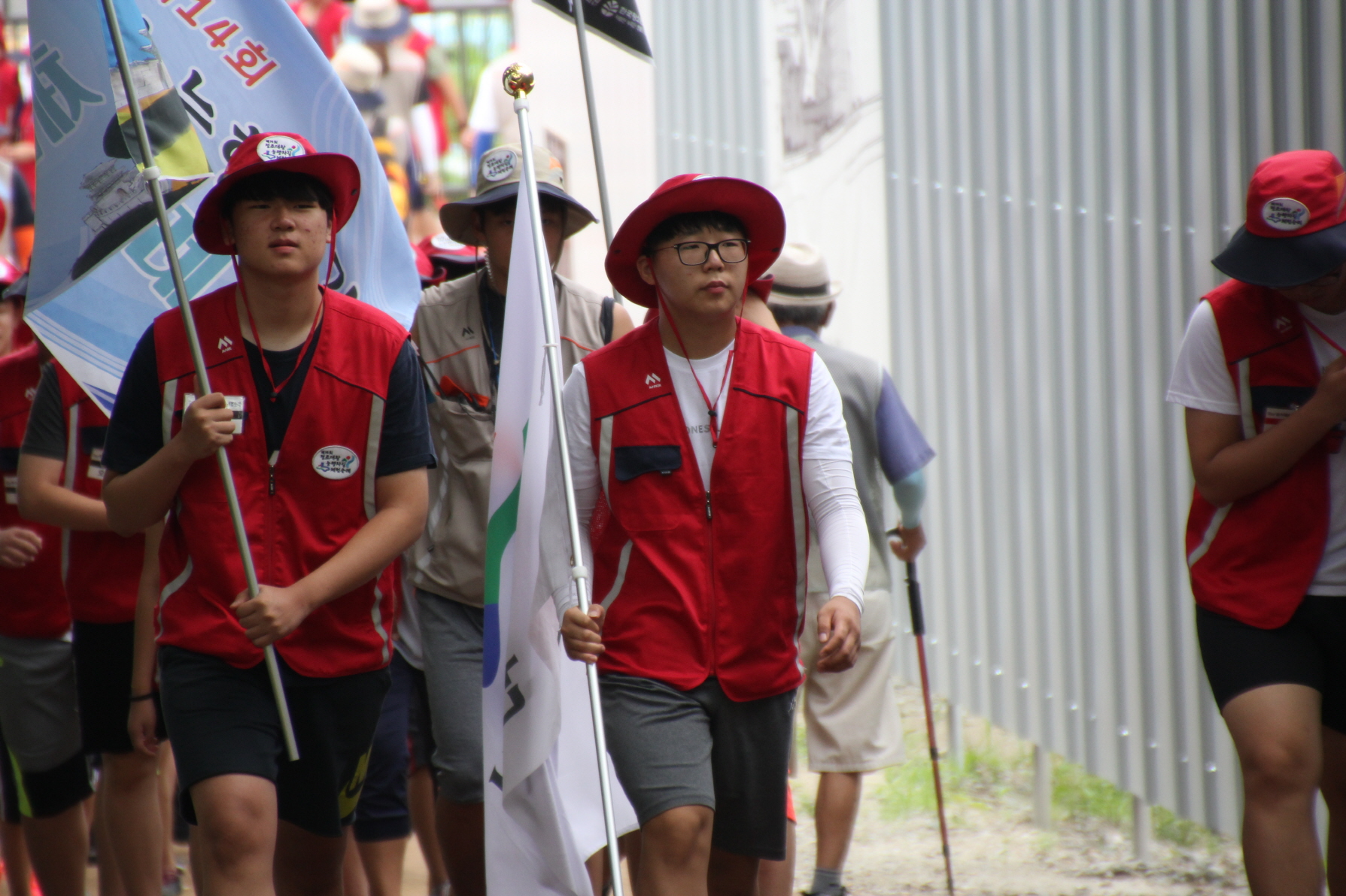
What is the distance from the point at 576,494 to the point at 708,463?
0.38 meters

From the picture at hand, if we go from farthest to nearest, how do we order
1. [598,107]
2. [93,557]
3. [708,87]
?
[598,107] → [708,87] → [93,557]

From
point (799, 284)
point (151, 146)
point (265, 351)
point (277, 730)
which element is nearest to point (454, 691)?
point (277, 730)

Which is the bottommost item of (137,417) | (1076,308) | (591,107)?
(1076,308)

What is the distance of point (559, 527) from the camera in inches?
157

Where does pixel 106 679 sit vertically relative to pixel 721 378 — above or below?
below

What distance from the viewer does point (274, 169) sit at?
3777mm

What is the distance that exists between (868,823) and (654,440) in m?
4.12

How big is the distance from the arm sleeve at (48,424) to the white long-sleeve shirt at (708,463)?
6.21 ft

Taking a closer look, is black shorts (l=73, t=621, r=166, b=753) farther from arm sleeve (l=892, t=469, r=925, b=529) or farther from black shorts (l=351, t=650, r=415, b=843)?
arm sleeve (l=892, t=469, r=925, b=529)

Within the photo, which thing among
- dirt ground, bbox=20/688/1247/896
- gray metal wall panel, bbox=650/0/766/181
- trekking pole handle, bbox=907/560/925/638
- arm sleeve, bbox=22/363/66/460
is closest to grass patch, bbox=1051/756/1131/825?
dirt ground, bbox=20/688/1247/896

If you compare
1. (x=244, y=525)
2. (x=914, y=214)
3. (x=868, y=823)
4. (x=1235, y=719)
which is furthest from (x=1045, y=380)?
(x=244, y=525)

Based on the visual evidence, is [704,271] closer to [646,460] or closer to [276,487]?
[646,460]

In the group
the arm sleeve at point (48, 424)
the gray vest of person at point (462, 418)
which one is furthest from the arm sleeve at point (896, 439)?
the arm sleeve at point (48, 424)

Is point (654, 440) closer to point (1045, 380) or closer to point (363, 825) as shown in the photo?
point (363, 825)
